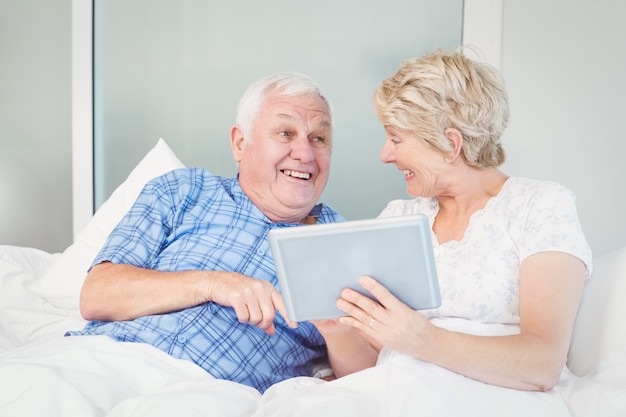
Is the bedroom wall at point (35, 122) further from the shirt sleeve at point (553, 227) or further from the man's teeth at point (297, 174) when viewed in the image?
the shirt sleeve at point (553, 227)

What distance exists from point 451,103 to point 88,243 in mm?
1198

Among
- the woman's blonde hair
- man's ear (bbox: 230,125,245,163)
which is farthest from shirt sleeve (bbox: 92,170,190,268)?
the woman's blonde hair

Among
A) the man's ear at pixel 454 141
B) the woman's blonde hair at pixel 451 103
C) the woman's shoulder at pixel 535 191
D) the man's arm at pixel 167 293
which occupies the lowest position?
the man's arm at pixel 167 293

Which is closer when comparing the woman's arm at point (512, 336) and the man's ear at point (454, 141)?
the woman's arm at point (512, 336)

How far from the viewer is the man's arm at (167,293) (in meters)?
1.37

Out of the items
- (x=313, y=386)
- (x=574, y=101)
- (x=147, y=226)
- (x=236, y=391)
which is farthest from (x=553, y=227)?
(x=574, y=101)

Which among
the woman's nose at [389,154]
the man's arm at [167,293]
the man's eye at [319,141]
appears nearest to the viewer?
the man's arm at [167,293]

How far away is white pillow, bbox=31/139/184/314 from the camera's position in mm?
1983

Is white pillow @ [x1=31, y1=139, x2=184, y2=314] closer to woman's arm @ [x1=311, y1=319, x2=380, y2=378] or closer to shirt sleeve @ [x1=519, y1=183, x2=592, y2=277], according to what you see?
woman's arm @ [x1=311, y1=319, x2=380, y2=378]

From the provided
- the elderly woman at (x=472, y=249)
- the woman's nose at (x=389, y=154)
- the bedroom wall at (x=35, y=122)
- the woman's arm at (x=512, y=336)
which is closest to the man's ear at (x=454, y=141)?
the elderly woman at (x=472, y=249)

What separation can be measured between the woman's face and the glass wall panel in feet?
3.41

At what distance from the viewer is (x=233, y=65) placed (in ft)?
8.85

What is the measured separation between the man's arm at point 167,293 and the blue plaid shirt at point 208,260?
25 mm

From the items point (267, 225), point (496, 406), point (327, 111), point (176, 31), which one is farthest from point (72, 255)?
point (496, 406)
